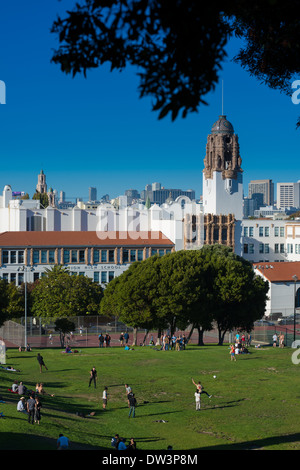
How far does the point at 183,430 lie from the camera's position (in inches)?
1132

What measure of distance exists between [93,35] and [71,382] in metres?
32.9

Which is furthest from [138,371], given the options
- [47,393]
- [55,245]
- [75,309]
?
[55,245]

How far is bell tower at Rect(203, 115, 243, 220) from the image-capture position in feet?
419

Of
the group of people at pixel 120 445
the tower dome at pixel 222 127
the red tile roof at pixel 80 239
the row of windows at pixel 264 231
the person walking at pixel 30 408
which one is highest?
the tower dome at pixel 222 127

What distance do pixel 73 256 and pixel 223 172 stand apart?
46.6 metres

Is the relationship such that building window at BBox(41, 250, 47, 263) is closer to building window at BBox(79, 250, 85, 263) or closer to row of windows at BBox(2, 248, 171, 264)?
row of windows at BBox(2, 248, 171, 264)

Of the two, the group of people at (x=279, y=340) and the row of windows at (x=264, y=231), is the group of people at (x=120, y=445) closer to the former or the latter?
the group of people at (x=279, y=340)

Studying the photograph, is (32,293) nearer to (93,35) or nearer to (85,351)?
(85,351)

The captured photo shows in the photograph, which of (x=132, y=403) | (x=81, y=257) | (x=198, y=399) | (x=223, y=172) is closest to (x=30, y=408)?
(x=132, y=403)

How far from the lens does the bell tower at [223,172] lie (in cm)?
12769

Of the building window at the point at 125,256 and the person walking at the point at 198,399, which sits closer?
the person walking at the point at 198,399

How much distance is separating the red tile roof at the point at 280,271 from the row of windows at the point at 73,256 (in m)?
16.5

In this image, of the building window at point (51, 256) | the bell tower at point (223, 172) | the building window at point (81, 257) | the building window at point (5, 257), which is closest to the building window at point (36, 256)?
the building window at point (51, 256)

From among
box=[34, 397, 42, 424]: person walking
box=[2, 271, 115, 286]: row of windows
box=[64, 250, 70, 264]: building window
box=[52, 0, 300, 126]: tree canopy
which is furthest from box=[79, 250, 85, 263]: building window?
box=[52, 0, 300, 126]: tree canopy
